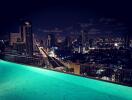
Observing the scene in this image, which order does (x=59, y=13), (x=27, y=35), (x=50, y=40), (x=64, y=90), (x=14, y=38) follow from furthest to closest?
(x=14, y=38), (x=27, y=35), (x=50, y=40), (x=59, y=13), (x=64, y=90)

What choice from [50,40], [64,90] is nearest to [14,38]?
[50,40]

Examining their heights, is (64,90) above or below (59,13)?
below

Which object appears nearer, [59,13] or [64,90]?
[64,90]

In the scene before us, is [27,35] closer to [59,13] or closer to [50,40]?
[50,40]

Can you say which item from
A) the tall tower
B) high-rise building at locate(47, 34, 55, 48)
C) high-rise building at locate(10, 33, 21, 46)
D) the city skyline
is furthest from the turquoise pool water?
high-rise building at locate(10, 33, 21, 46)

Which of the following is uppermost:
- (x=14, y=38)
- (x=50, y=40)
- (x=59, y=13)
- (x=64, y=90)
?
(x=59, y=13)

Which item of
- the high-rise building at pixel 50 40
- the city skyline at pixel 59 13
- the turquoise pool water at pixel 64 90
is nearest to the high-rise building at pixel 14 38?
the city skyline at pixel 59 13

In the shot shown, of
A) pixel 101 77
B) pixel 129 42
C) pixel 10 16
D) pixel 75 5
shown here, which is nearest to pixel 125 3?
pixel 129 42

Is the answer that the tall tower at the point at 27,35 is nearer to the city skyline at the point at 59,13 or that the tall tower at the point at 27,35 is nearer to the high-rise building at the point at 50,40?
the city skyline at the point at 59,13
